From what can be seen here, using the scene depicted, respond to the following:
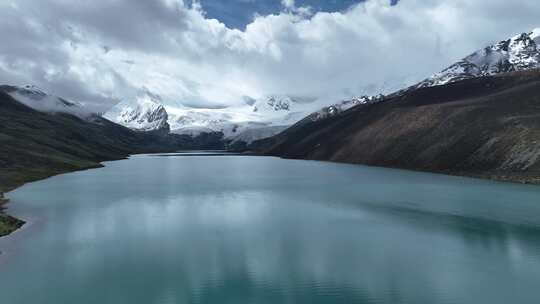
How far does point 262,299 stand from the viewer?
34.9 metres

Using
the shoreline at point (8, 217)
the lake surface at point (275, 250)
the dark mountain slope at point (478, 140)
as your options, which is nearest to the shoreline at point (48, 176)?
the shoreline at point (8, 217)

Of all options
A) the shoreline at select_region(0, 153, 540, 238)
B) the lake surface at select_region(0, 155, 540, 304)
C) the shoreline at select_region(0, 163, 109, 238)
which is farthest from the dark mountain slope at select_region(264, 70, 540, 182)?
the shoreline at select_region(0, 163, 109, 238)

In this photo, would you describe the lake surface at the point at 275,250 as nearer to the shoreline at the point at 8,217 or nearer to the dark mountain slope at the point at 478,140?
the shoreline at the point at 8,217

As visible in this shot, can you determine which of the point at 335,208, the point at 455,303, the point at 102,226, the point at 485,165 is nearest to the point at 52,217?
the point at 102,226

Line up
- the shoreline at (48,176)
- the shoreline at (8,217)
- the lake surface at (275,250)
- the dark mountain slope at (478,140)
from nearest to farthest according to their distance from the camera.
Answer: the lake surface at (275,250) < the shoreline at (8,217) < the shoreline at (48,176) < the dark mountain slope at (478,140)

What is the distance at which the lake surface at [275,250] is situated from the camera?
3650cm

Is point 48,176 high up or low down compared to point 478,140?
down

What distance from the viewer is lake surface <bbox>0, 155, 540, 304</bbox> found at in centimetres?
3650

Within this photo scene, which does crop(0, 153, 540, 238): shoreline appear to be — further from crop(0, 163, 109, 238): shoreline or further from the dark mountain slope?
the dark mountain slope

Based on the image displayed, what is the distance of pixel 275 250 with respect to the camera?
162 feet

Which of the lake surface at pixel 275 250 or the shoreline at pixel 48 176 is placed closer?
the lake surface at pixel 275 250

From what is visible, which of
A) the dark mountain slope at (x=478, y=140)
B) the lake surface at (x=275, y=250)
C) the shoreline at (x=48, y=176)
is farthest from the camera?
the dark mountain slope at (x=478, y=140)

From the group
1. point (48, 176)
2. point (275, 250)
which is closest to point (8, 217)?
point (275, 250)

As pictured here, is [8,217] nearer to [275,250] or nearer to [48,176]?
[275,250]
